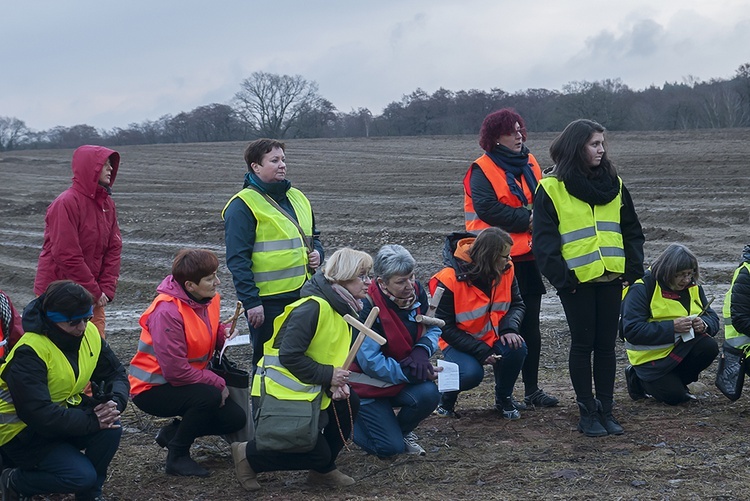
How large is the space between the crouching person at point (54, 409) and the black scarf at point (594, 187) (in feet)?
9.39

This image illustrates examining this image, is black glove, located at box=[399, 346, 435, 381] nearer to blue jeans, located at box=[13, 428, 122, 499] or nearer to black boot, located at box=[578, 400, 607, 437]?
black boot, located at box=[578, 400, 607, 437]

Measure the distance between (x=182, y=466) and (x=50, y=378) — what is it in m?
1.06

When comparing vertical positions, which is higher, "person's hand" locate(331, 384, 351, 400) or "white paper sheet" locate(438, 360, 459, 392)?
"person's hand" locate(331, 384, 351, 400)

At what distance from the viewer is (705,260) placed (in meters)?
12.7

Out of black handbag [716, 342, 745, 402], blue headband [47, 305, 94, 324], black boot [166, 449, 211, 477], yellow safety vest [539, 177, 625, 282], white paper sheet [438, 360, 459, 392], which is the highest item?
yellow safety vest [539, 177, 625, 282]

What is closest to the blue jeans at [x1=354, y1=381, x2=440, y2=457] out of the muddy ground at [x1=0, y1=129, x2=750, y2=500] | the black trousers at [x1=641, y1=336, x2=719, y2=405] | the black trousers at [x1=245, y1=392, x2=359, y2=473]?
the muddy ground at [x1=0, y1=129, x2=750, y2=500]

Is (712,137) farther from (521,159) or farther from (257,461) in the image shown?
(257,461)

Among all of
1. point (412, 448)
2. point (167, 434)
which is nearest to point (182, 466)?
point (167, 434)

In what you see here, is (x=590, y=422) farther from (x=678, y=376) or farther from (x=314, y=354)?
(x=314, y=354)

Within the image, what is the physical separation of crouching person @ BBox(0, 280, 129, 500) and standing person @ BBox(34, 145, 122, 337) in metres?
1.20

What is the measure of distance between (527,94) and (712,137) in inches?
971

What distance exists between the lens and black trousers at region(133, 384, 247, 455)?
550 centimetres

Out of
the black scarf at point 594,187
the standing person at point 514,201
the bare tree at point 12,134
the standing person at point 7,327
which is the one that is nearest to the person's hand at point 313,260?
the standing person at point 514,201

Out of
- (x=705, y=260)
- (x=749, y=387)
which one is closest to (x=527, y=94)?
(x=705, y=260)
